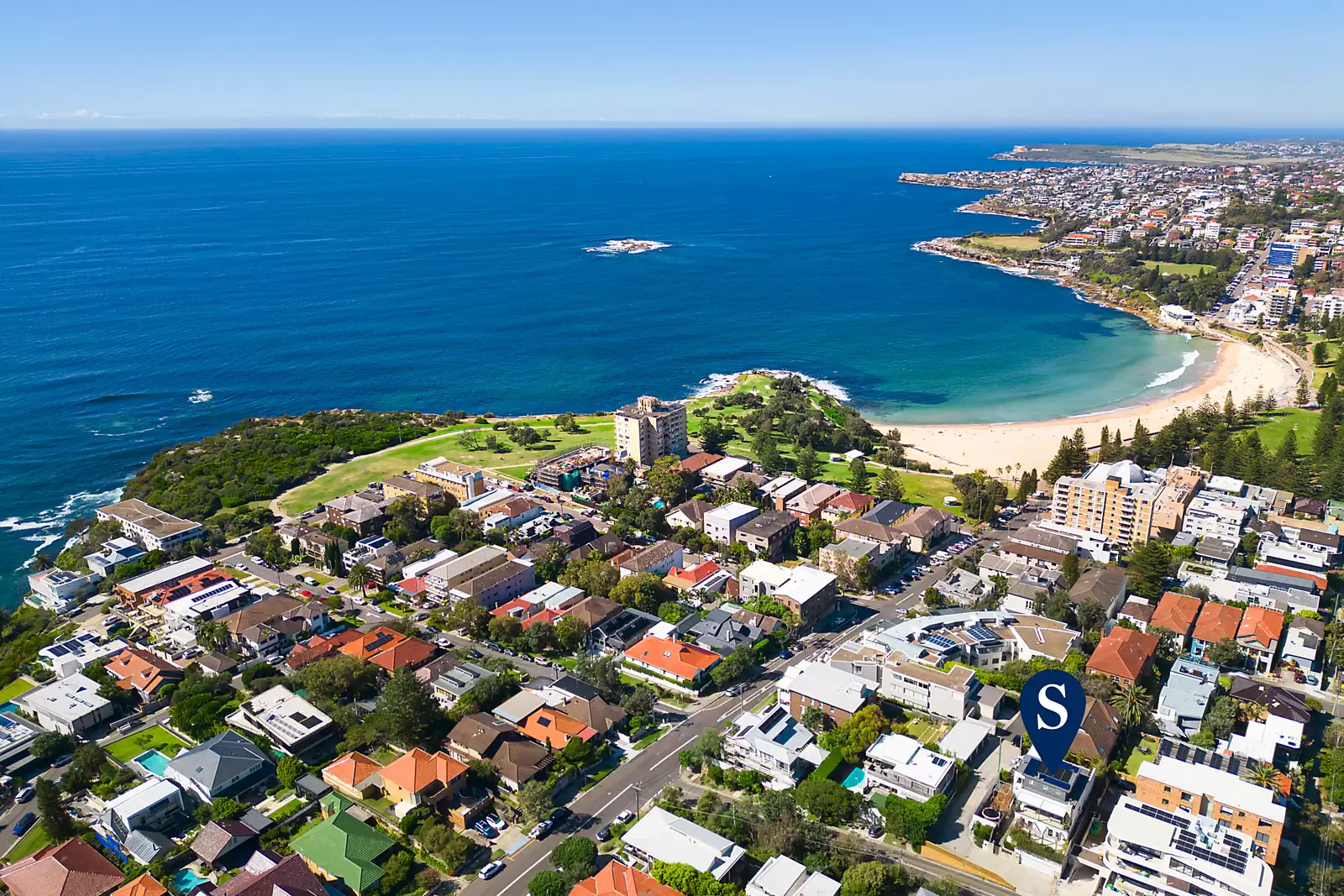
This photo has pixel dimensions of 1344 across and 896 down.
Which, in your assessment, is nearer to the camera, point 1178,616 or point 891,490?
point 1178,616

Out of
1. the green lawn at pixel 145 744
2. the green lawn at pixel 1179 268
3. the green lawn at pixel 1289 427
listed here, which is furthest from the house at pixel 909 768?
the green lawn at pixel 1179 268

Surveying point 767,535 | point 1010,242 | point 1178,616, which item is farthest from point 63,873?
point 1010,242

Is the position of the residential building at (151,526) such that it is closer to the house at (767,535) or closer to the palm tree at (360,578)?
the palm tree at (360,578)

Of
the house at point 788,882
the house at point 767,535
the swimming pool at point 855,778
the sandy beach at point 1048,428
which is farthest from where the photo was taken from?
the sandy beach at point 1048,428

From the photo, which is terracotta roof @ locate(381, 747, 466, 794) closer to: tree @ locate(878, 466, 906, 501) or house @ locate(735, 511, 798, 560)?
house @ locate(735, 511, 798, 560)

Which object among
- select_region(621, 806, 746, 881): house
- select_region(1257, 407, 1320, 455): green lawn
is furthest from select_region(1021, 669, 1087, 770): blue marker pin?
select_region(1257, 407, 1320, 455): green lawn

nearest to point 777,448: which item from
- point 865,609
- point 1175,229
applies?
point 865,609

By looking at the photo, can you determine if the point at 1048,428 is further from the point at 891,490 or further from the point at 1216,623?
the point at 1216,623
